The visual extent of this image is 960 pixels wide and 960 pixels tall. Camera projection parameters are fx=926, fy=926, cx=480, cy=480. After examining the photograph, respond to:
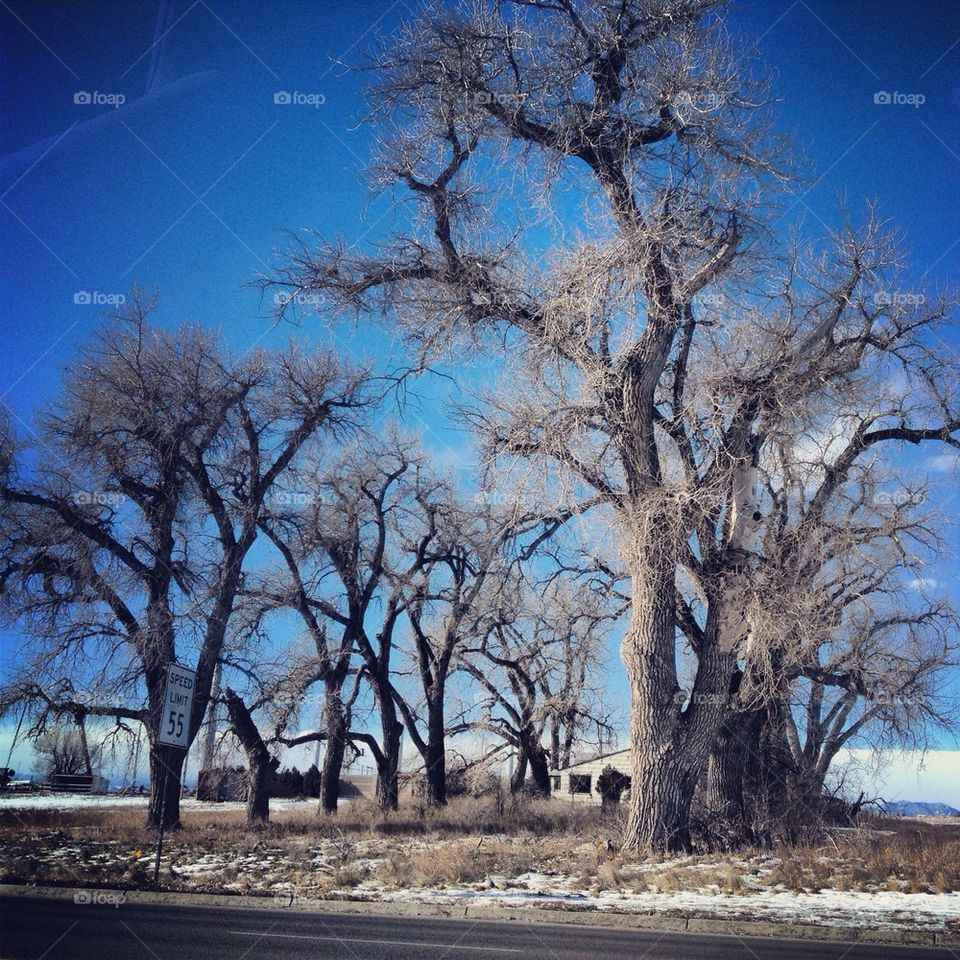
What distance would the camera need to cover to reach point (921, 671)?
2073 cm

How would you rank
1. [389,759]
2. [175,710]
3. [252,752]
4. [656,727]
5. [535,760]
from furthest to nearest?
[535,760]
[389,759]
[252,752]
[656,727]
[175,710]

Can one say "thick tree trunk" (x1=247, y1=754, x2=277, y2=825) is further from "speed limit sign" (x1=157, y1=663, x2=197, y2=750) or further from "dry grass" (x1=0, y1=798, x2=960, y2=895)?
"speed limit sign" (x1=157, y1=663, x2=197, y2=750)

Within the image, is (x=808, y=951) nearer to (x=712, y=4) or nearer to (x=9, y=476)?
(x=712, y=4)

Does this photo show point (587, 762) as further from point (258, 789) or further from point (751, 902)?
point (751, 902)

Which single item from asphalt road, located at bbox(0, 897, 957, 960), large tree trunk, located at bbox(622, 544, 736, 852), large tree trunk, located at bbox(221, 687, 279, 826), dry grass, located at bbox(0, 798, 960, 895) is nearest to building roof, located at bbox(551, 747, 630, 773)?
dry grass, located at bbox(0, 798, 960, 895)

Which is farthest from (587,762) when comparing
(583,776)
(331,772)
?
(331,772)

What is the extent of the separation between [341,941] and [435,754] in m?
23.0

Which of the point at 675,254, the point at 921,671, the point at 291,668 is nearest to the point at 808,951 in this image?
the point at 675,254

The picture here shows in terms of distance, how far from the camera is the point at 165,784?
22547mm

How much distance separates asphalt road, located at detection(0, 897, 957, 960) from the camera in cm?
862

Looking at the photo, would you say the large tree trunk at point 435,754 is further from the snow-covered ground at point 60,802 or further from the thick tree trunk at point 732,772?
the thick tree trunk at point 732,772

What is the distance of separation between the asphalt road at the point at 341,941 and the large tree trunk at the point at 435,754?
20262 millimetres

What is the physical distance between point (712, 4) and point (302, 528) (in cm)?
1731

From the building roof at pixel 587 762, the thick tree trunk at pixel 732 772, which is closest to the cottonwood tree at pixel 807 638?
the thick tree trunk at pixel 732 772
